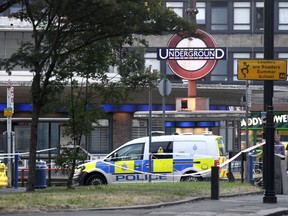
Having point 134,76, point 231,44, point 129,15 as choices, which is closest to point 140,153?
point 134,76

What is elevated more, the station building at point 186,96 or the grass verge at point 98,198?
the station building at point 186,96

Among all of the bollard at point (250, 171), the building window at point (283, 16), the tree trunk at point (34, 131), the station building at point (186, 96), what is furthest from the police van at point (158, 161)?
the building window at point (283, 16)

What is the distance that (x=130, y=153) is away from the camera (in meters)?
29.4

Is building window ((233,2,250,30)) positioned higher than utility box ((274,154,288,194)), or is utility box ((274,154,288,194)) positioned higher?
building window ((233,2,250,30))

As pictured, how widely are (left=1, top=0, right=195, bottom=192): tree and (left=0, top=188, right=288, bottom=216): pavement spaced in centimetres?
440

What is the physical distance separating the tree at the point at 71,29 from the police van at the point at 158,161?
694cm

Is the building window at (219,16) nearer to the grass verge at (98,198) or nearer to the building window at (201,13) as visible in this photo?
the building window at (201,13)

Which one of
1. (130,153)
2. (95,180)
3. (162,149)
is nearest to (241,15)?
(162,149)

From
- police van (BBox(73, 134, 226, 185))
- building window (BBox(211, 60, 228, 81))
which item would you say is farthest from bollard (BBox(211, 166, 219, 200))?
building window (BBox(211, 60, 228, 81))

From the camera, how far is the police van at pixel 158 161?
28719 millimetres

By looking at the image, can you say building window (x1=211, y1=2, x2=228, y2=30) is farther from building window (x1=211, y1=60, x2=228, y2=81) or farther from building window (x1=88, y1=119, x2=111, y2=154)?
building window (x1=88, y1=119, x2=111, y2=154)

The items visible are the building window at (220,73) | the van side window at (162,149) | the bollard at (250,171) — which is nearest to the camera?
the bollard at (250,171)

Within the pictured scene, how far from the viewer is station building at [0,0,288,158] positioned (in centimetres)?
3744

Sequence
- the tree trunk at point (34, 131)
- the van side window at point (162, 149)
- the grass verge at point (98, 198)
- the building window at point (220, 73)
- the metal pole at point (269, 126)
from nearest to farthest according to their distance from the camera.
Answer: the grass verge at point (98, 198) < the metal pole at point (269, 126) < the tree trunk at point (34, 131) < the van side window at point (162, 149) < the building window at point (220, 73)
